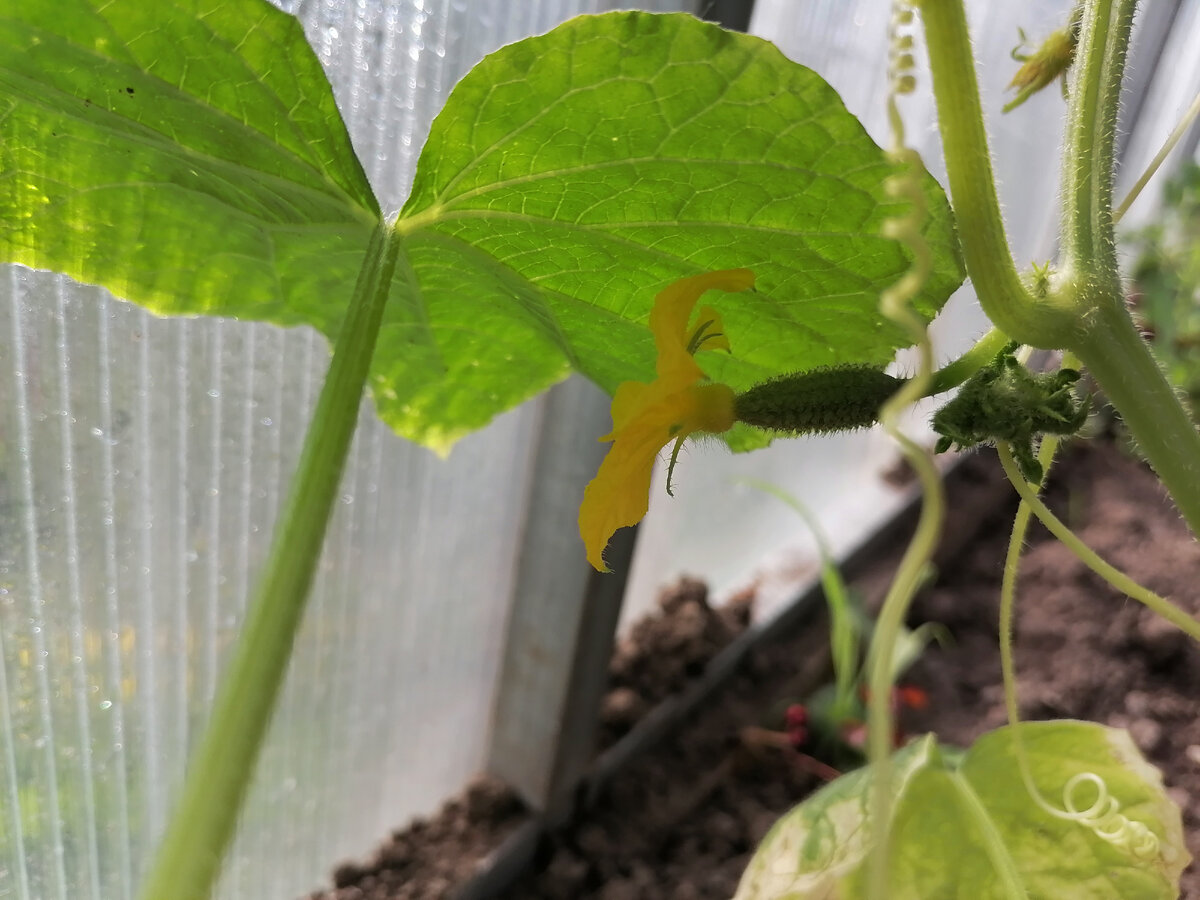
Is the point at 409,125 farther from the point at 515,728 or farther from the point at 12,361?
the point at 515,728

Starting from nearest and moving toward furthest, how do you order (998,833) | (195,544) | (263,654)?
(263,654), (998,833), (195,544)

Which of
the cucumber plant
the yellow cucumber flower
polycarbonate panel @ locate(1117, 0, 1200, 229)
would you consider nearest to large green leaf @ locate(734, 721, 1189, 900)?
the cucumber plant

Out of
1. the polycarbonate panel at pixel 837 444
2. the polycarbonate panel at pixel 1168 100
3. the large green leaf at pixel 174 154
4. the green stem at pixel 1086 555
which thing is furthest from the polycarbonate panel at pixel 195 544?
the polycarbonate panel at pixel 1168 100

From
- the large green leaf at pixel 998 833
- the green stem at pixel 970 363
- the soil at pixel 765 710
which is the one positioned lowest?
the soil at pixel 765 710

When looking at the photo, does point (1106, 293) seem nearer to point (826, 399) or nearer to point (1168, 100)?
point (826, 399)

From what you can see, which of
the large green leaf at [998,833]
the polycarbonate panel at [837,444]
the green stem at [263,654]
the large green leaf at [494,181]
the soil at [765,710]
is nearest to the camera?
the green stem at [263,654]

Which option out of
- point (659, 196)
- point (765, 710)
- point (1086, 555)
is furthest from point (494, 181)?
point (765, 710)

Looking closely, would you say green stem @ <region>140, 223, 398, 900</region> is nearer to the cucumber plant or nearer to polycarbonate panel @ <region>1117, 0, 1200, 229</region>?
the cucumber plant

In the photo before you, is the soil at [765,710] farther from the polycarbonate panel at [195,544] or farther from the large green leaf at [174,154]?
the large green leaf at [174,154]
